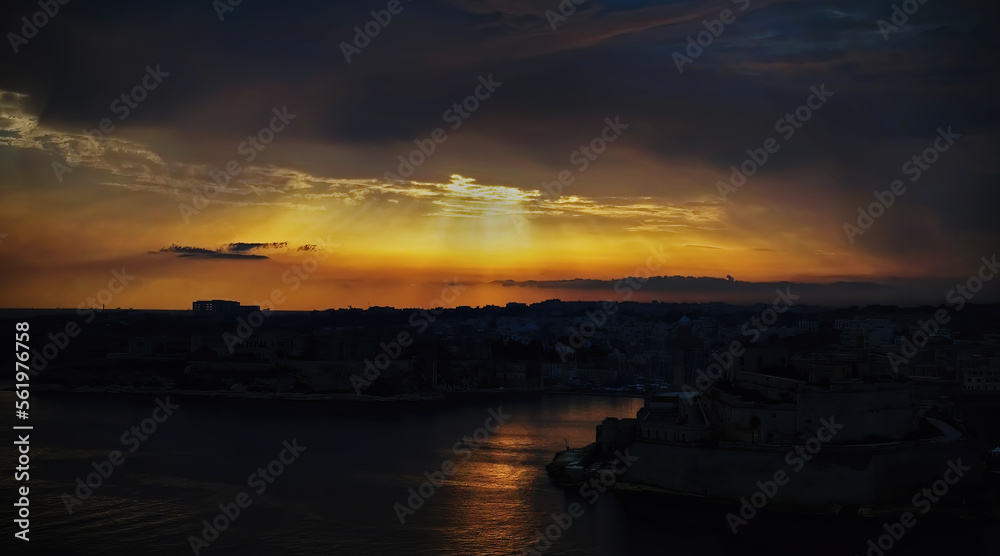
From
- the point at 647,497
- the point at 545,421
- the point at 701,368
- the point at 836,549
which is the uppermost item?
the point at 701,368

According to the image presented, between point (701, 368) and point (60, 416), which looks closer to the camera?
point (60, 416)

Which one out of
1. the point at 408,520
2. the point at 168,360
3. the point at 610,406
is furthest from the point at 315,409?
the point at 408,520

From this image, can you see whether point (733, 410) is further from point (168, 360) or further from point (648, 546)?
point (168, 360)

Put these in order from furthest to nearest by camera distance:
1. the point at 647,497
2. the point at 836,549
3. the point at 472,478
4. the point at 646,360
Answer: the point at 646,360 → the point at 472,478 → the point at 647,497 → the point at 836,549

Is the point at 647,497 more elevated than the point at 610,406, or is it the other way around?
Answer: the point at 610,406

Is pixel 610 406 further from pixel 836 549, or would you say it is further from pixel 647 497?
pixel 836 549

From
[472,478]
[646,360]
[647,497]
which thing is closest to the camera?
[647,497]
